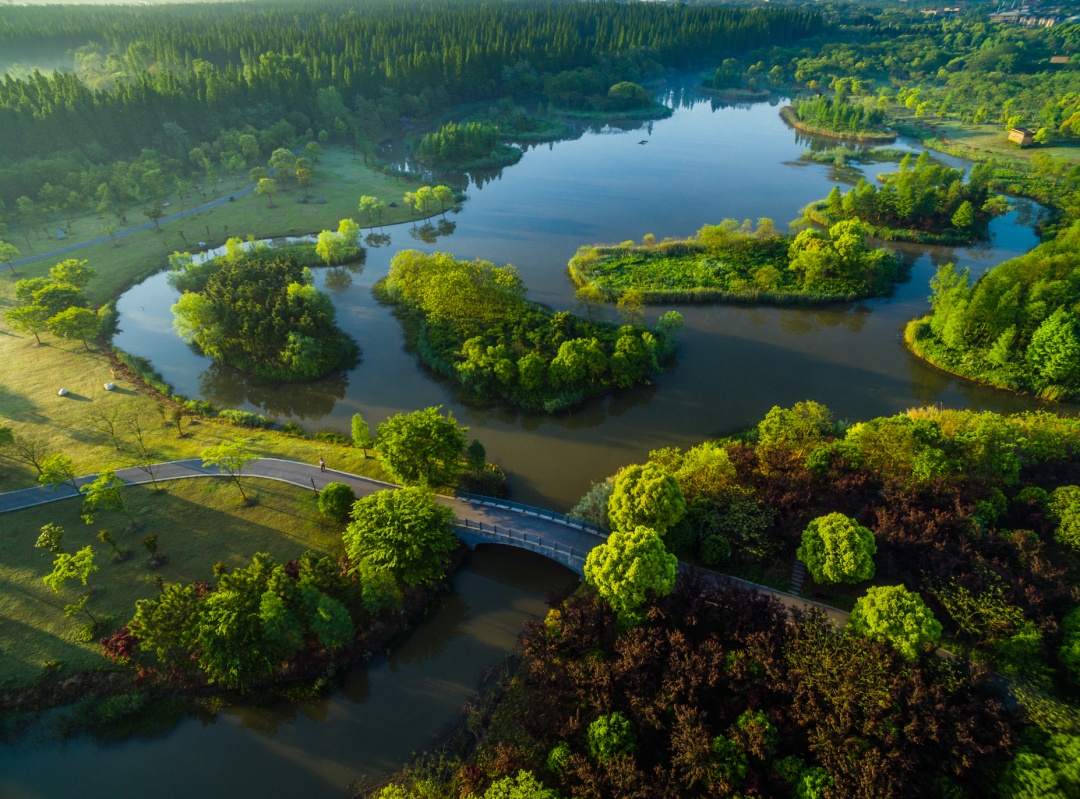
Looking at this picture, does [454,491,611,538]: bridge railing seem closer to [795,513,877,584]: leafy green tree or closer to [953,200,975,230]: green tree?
[795,513,877,584]: leafy green tree

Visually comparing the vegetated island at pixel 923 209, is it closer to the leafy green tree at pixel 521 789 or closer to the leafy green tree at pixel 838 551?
the leafy green tree at pixel 838 551

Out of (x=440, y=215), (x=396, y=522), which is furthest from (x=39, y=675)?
(x=440, y=215)

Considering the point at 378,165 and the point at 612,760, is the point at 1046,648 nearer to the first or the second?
the point at 612,760

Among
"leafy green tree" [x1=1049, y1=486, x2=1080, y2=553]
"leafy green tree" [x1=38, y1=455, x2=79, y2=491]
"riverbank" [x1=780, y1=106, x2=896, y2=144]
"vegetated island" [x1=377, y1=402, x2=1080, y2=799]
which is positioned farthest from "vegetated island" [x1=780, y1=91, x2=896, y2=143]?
"leafy green tree" [x1=38, y1=455, x2=79, y2=491]

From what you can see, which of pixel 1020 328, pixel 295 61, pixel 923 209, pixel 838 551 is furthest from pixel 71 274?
pixel 923 209

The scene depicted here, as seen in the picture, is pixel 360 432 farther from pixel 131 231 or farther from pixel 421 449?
pixel 131 231

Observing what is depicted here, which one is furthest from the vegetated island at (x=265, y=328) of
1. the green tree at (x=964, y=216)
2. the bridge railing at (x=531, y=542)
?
the green tree at (x=964, y=216)

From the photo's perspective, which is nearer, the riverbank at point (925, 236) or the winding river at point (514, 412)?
the winding river at point (514, 412)
